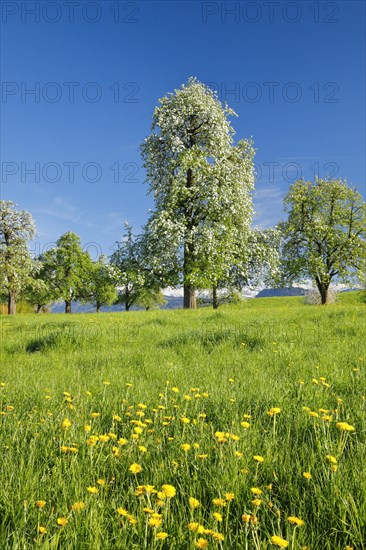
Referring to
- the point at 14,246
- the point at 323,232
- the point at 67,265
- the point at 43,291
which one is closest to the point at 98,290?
the point at 67,265

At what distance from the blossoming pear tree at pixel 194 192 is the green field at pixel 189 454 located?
17462 millimetres

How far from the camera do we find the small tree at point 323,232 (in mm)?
38094

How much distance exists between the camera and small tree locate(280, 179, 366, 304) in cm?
3809

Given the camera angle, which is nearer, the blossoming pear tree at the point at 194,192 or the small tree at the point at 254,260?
the blossoming pear tree at the point at 194,192

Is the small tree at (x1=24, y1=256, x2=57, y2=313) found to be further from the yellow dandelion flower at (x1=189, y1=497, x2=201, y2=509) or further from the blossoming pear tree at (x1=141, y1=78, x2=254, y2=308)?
the yellow dandelion flower at (x1=189, y1=497, x2=201, y2=509)

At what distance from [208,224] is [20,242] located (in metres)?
29.7

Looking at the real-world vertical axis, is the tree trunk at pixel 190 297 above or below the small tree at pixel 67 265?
below

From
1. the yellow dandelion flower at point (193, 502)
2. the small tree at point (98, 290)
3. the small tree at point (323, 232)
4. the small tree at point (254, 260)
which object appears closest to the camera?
the yellow dandelion flower at point (193, 502)

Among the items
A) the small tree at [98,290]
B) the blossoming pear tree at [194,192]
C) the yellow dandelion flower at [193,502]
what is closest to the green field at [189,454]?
the yellow dandelion flower at [193,502]

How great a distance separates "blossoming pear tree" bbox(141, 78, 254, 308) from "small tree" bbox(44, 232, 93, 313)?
1694 inches

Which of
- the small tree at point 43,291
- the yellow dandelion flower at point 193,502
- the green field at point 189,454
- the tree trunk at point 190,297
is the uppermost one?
the small tree at point 43,291

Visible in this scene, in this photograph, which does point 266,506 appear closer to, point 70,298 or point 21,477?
point 21,477

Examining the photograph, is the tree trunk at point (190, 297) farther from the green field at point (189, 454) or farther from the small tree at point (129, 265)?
the green field at point (189, 454)

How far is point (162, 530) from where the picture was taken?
2260 millimetres
